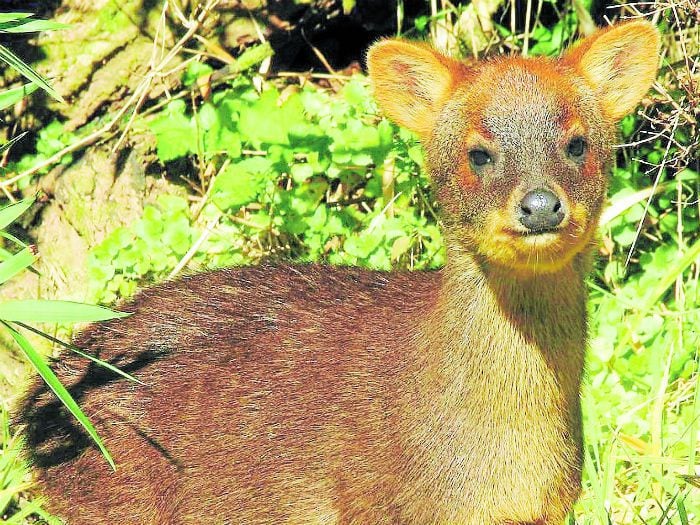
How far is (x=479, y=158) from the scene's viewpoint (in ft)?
12.0

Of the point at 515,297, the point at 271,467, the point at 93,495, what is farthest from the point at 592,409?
the point at 93,495

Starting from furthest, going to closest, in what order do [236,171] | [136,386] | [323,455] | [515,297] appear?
Answer: [236,171] → [136,386] → [323,455] → [515,297]

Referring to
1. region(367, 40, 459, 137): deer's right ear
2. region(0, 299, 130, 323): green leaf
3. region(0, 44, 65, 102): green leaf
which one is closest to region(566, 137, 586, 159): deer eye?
region(367, 40, 459, 137): deer's right ear

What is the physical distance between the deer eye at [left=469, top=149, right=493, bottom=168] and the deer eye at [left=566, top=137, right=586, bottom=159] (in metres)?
0.25

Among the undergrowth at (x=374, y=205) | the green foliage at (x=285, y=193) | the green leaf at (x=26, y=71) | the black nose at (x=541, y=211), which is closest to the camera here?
the black nose at (x=541, y=211)

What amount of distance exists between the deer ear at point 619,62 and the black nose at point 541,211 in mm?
785

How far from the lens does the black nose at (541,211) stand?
3.33m

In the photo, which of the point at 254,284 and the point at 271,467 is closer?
the point at 271,467

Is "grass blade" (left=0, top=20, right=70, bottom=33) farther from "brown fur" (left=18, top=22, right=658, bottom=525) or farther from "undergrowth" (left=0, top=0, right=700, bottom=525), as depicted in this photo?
"undergrowth" (left=0, top=0, right=700, bottom=525)

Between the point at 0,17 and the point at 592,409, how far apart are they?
8.77ft

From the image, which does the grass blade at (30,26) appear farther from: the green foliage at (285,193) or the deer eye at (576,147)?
the deer eye at (576,147)

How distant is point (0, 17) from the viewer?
3877 millimetres

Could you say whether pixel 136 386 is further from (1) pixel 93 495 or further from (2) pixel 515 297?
(2) pixel 515 297

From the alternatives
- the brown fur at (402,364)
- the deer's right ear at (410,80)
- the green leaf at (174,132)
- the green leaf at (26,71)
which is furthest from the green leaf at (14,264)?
the green leaf at (174,132)
